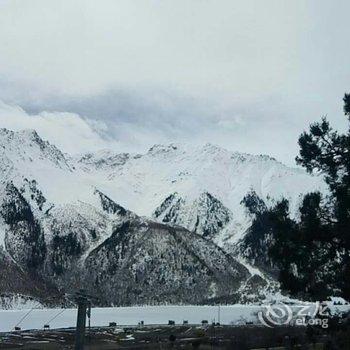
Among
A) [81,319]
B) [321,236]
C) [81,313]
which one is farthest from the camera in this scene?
[321,236]

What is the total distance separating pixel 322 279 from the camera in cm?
2908

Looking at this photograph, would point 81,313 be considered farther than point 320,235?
No

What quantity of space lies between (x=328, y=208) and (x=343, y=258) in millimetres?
2436

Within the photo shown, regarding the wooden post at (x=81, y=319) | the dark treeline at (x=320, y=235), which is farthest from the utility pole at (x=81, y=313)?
the dark treeline at (x=320, y=235)

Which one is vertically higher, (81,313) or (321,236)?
(321,236)

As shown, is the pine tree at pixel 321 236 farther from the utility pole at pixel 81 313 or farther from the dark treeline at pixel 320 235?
the utility pole at pixel 81 313

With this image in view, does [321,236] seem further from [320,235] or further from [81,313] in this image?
[81,313]

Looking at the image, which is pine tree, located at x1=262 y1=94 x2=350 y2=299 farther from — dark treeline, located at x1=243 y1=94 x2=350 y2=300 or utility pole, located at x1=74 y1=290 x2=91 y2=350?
utility pole, located at x1=74 y1=290 x2=91 y2=350

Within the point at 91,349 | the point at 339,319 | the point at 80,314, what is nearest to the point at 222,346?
the point at 91,349

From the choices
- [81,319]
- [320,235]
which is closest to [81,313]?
[81,319]

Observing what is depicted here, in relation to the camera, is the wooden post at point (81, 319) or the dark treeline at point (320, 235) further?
the dark treeline at point (320, 235)

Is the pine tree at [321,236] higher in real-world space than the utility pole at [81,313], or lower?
higher

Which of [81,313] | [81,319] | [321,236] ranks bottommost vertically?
[81,319]

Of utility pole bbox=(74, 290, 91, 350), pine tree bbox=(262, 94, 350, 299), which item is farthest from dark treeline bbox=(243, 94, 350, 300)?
utility pole bbox=(74, 290, 91, 350)
